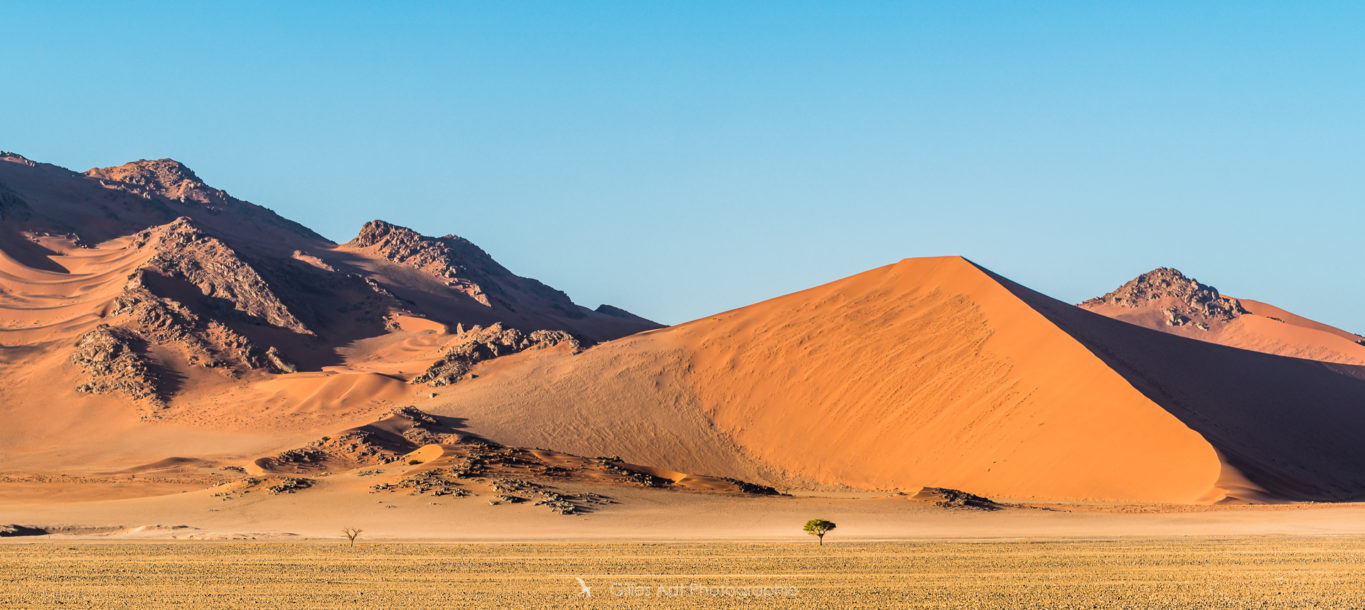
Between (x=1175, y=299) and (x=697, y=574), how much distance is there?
5698 inches

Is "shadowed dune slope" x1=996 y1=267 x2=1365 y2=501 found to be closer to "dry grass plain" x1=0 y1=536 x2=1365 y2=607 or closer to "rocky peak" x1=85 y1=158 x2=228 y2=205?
"dry grass plain" x1=0 y1=536 x2=1365 y2=607

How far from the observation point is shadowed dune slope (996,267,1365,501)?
56188mm

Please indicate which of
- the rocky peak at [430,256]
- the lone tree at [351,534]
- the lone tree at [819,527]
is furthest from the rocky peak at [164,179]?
the lone tree at [819,527]

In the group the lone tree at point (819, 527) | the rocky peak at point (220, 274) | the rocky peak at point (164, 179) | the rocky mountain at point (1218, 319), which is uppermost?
the rocky peak at point (164, 179)

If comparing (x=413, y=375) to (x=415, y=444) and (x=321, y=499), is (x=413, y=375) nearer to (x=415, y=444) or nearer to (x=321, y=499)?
(x=415, y=444)

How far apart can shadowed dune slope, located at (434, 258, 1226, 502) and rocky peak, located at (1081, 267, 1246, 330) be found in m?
85.7

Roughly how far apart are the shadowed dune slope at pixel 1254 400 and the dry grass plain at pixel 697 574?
2284cm

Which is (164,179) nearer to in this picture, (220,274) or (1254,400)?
(220,274)

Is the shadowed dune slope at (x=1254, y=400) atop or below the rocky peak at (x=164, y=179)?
below

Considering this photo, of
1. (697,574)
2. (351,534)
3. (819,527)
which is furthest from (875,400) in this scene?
(697,574)

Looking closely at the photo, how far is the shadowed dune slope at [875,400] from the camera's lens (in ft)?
173

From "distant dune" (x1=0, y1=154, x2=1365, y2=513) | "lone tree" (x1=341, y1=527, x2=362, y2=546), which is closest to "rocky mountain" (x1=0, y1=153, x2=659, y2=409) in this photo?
"distant dune" (x1=0, y1=154, x2=1365, y2=513)

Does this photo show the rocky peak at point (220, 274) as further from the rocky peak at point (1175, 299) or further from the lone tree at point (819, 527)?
the rocky peak at point (1175, 299)

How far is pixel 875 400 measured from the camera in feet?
213
